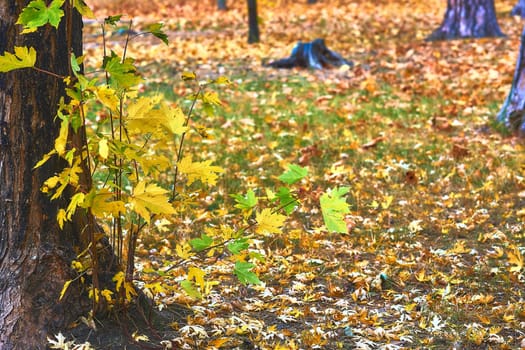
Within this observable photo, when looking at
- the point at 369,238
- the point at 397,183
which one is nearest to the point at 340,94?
the point at 397,183

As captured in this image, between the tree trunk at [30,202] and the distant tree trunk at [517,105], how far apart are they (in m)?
5.15

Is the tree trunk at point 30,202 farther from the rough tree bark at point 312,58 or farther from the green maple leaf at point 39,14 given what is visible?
the rough tree bark at point 312,58

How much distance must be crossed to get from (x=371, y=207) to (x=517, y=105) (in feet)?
8.46

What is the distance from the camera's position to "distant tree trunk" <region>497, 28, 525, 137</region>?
22.1 ft

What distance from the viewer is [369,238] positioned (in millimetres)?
4617

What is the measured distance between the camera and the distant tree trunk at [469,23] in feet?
41.0

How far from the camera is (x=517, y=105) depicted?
684 cm

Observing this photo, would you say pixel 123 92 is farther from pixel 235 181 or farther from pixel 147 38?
pixel 147 38

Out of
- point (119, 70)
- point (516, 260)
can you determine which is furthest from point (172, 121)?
point (516, 260)

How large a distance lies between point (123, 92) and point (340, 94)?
21.4ft

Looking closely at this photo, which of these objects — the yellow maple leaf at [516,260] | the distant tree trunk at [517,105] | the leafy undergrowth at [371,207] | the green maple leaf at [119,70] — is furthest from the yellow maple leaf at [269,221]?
the distant tree trunk at [517,105]

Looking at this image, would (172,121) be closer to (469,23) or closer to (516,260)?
(516,260)

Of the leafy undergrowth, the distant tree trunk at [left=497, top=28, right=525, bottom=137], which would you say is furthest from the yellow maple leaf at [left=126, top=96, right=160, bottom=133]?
the distant tree trunk at [left=497, top=28, right=525, bottom=137]

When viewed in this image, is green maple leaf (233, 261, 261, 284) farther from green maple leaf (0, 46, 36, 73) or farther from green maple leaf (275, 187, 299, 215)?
green maple leaf (0, 46, 36, 73)
